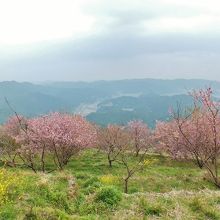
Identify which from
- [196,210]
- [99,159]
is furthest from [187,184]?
[99,159]

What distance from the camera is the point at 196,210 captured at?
662 inches

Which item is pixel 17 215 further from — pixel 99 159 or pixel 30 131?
pixel 99 159

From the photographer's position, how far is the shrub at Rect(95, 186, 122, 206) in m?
16.5

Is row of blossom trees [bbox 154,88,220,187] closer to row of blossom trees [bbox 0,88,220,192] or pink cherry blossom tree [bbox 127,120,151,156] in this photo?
row of blossom trees [bbox 0,88,220,192]

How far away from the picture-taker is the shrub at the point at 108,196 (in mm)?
16500

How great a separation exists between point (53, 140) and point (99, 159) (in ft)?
60.9

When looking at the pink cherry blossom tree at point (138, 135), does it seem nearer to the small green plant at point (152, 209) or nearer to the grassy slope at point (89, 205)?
the grassy slope at point (89, 205)

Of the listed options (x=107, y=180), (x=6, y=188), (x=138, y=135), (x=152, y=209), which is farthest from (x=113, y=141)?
(x=6, y=188)

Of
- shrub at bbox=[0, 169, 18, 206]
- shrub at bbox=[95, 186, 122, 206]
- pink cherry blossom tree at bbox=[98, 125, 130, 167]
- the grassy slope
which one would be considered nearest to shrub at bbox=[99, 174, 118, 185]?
the grassy slope

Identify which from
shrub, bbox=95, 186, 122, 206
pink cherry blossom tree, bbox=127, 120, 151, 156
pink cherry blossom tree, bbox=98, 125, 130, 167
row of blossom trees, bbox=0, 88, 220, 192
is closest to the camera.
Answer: shrub, bbox=95, 186, 122, 206

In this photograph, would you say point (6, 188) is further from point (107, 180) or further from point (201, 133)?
point (201, 133)

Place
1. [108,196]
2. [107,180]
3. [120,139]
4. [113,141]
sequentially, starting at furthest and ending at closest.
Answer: [120,139]
[113,141]
[107,180]
[108,196]

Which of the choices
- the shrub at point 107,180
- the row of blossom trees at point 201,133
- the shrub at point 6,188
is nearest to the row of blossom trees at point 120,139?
the row of blossom trees at point 201,133

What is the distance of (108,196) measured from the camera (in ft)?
54.9
